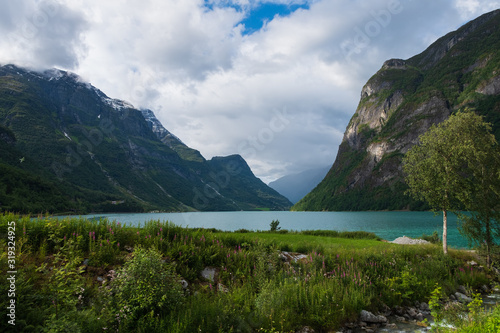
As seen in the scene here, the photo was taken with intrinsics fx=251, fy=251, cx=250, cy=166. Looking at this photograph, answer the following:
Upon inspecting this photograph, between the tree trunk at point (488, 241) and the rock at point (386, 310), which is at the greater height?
the tree trunk at point (488, 241)

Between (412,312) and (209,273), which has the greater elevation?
(209,273)

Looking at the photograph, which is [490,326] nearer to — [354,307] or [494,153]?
[354,307]

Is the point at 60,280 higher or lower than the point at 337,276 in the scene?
higher

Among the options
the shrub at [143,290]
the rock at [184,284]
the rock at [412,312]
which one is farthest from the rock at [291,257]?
the shrub at [143,290]

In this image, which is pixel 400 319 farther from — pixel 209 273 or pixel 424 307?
pixel 209 273

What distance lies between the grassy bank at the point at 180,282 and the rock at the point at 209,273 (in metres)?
0.10

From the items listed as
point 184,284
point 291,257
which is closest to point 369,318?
point 291,257

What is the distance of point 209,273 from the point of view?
388 inches

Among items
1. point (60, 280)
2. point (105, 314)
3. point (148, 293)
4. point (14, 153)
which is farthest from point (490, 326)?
point (14, 153)

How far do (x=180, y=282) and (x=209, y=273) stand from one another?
1844mm

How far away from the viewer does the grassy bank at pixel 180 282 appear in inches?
225

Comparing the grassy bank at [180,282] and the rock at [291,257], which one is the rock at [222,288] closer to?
the grassy bank at [180,282]

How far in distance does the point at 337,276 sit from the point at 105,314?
28.7ft

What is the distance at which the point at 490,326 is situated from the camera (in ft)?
17.0
